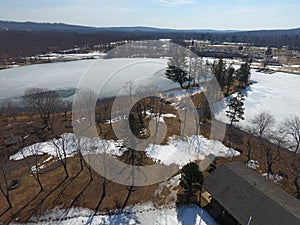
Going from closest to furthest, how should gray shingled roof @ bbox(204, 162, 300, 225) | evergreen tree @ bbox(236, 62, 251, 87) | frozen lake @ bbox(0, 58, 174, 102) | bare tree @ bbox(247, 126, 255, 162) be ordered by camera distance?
gray shingled roof @ bbox(204, 162, 300, 225)
bare tree @ bbox(247, 126, 255, 162)
frozen lake @ bbox(0, 58, 174, 102)
evergreen tree @ bbox(236, 62, 251, 87)

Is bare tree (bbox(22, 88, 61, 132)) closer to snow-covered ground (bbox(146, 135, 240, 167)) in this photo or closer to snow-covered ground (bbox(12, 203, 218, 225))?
snow-covered ground (bbox(146, 135, 240, 167))

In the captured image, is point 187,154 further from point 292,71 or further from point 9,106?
point 292,71

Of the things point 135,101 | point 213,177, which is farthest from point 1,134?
point 213,177

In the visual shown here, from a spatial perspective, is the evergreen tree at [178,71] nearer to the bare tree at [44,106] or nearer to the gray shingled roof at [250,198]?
the bare tree at [44,106]

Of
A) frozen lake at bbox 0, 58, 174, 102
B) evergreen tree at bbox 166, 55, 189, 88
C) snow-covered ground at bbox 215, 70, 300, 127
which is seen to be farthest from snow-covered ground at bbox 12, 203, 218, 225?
evergreen tree at bbox 166, 55, 189, 88

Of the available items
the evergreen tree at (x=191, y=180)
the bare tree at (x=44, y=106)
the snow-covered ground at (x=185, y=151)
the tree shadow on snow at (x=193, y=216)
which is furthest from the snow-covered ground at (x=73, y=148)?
the tree shadow on snow at (x=193, y=216)

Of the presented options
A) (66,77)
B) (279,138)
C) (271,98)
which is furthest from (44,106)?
(271,98)
